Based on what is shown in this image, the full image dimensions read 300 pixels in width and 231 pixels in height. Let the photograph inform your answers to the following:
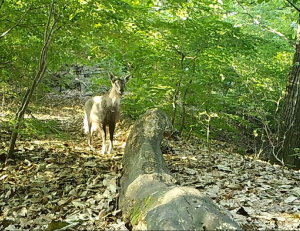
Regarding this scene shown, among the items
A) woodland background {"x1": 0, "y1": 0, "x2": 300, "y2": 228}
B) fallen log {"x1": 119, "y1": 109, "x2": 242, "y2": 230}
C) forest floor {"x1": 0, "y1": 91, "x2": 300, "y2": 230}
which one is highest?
woodland background {"x1": 0, "y1": 0, "x2": 300, "y2": 228}

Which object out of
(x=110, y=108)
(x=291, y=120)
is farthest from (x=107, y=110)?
(x=291, y=120)

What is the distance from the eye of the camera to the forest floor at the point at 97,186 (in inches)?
123

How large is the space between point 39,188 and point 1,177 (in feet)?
2.62

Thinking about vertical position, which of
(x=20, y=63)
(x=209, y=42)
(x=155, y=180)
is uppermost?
(x=209, y=42)

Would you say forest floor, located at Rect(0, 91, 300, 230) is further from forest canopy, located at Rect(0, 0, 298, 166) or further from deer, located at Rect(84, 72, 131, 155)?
forest canopy, located at Rect(0, 0, 298, 166)

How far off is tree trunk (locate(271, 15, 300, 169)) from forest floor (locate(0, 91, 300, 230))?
92 cm

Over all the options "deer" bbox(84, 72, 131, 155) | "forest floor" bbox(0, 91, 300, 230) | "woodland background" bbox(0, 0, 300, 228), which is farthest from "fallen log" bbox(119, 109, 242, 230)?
"deer" bbox(84, 72, 131, 155)

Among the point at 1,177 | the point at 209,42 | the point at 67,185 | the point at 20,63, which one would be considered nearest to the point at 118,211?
the point at 67,185

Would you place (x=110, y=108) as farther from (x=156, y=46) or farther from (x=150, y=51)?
(x=156, y=46)

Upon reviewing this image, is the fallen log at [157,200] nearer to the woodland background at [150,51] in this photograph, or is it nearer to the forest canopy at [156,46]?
the woodland background at [150,51]

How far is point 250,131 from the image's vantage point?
1258cm

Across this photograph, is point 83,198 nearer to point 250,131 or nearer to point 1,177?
point 1,177

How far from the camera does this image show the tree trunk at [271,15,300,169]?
20.0 ft

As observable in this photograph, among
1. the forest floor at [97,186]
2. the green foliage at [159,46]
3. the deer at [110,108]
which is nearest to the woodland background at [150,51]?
the green foliage at [159,46]
